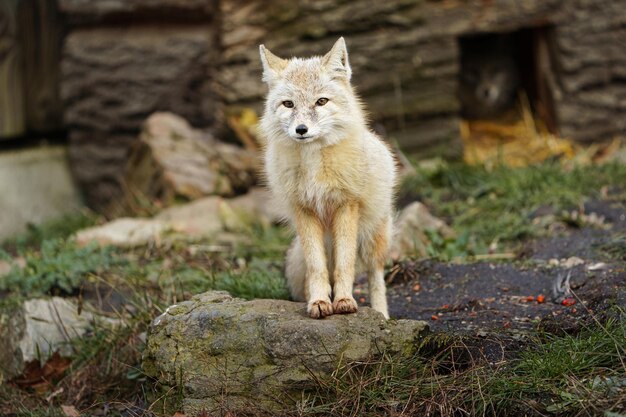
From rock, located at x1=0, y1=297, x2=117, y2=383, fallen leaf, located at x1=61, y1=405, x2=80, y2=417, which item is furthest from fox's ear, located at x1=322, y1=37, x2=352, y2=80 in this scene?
fallen leaf, located at x1=61, y1=405, x2=80, y2=417

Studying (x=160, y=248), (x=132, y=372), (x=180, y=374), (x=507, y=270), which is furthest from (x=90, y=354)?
(x=507, y=270)

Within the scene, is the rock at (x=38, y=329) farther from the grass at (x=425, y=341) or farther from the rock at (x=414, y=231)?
the rock at (x=414, y=231)

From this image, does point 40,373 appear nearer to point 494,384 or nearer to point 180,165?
point 494,384

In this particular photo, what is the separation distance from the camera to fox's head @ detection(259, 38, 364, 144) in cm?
436

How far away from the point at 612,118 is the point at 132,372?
6.04 m

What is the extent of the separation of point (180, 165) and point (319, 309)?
168 inches

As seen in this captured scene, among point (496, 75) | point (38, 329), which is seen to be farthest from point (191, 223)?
point (496, 75)

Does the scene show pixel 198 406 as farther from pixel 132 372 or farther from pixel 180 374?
pixel 132 372

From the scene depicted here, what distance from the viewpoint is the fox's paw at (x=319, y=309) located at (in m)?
4.21

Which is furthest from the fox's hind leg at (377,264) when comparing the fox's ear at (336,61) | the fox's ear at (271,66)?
the fox's ear at (271,66)

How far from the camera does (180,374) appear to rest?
13.5 feet

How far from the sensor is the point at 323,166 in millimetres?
4457

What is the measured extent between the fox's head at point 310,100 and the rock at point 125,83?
425cm

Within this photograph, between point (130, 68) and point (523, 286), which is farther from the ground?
point (130, 68)
